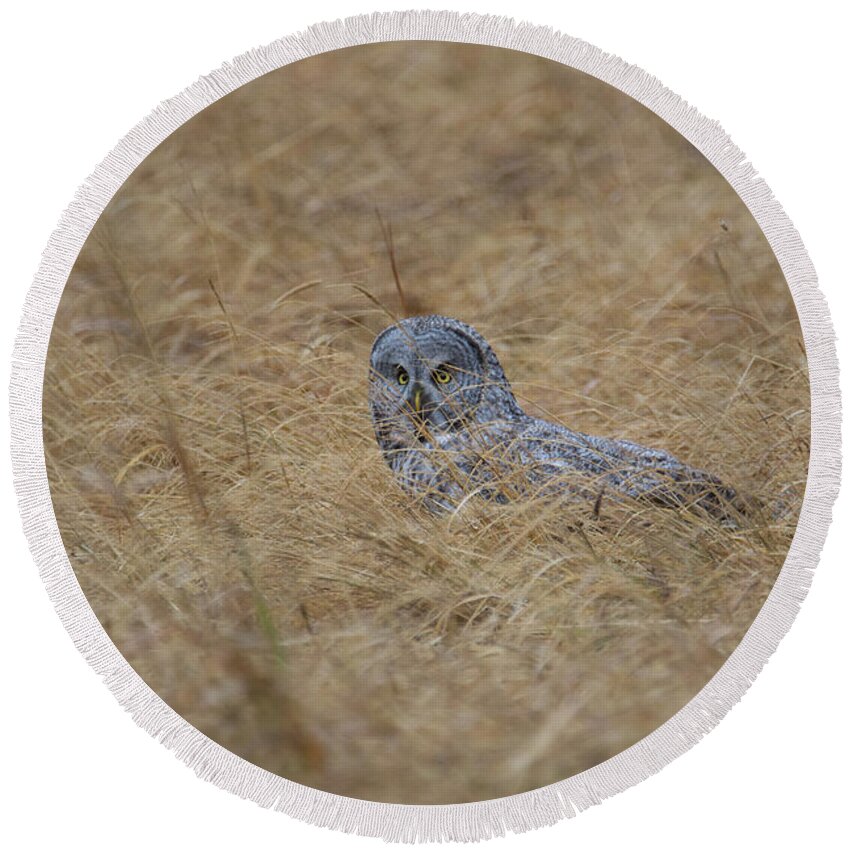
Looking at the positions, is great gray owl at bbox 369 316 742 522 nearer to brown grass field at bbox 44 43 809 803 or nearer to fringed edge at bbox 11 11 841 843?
brown grass field at bbox 44 43 809 803

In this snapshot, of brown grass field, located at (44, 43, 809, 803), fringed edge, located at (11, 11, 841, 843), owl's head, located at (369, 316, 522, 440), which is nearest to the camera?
brown grass field, located at (44, 43, 809, 803)

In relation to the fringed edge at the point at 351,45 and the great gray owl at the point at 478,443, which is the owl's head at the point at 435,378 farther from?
the fringed edge at the point at 351,45

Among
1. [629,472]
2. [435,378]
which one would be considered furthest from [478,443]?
[629,472]

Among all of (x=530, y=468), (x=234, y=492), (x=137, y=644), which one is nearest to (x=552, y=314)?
(x=530, y=468)

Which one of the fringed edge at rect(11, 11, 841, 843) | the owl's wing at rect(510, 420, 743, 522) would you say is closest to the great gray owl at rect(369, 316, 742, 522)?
the owl's wing at rect(510, 420, 743, 522)

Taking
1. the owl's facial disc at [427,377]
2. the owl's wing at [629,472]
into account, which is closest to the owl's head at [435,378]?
the owl's facial disc at [427,377]

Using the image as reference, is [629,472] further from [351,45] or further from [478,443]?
[351,45]
